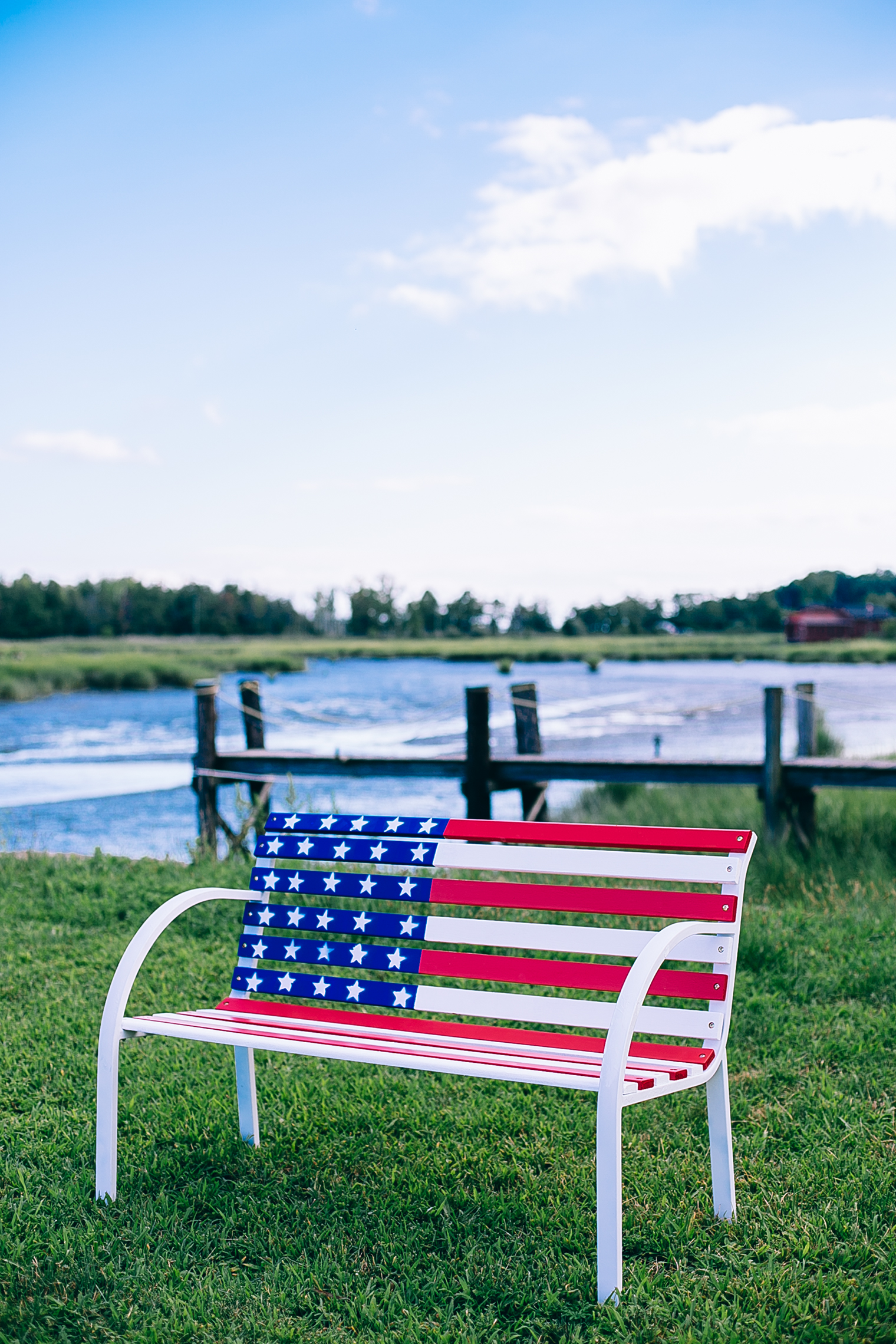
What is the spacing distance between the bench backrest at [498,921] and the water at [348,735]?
4918mm

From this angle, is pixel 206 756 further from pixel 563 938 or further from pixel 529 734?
pixel 563 938

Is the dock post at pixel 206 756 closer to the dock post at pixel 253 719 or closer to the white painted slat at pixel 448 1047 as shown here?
the dock post at pixel 253 719

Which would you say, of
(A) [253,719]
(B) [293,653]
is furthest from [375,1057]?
(B) [293,653]

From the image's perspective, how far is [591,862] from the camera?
2.74 metres

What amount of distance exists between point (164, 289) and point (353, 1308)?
17.6 metres

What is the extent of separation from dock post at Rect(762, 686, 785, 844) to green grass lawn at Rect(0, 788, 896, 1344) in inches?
148

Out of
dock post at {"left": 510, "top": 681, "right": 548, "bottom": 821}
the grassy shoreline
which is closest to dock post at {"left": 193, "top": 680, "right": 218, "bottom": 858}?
dock post at {"left": 510, "top": 681, "right": 548, "bottom": 821}

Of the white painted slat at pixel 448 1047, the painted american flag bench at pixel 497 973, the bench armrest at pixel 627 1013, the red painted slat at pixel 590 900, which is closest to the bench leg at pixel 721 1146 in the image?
the painted american flag bench at pixel 497 973

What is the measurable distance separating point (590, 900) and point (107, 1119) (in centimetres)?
135

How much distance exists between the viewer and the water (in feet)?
43.1

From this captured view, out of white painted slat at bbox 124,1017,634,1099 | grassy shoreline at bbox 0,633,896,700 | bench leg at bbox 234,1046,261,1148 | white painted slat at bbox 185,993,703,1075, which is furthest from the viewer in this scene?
grassy shoreline at bbox 0,633,896,700

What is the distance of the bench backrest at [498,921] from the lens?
2.58m

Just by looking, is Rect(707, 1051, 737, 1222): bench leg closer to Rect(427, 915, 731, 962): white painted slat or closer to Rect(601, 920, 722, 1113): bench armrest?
Rect(427, 915, 731, 962): white painted slat

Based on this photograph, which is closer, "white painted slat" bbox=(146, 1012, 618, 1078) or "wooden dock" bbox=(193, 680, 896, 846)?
"white painted slat" bbox=(146, 1012, 618, 1078)
